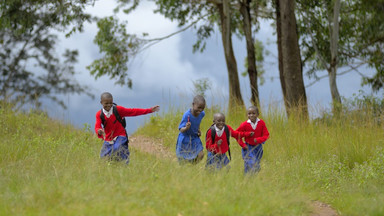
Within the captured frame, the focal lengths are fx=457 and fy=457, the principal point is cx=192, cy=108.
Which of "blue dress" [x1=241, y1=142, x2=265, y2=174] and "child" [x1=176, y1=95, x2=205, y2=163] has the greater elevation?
"child" [x1=176, y1=95, x2=205, y2=163]

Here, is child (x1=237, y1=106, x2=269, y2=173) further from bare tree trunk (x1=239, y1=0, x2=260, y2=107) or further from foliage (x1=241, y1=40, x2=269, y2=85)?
foliage (x1=241, y1=40, x2=269, y2=85)

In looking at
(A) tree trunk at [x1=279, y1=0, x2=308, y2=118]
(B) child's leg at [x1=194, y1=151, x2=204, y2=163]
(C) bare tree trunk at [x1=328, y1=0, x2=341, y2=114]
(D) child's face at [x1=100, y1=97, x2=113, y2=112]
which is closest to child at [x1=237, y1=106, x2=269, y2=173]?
(B) child's leg at [x1=194, y1=151, x2=204, y2=163]

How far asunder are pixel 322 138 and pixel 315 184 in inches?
96.7

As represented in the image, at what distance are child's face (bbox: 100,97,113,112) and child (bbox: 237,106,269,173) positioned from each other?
2.15 m

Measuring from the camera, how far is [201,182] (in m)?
5.91

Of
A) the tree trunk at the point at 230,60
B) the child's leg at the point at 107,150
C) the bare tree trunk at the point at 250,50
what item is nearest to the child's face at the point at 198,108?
the child's leg at the point at 107,150

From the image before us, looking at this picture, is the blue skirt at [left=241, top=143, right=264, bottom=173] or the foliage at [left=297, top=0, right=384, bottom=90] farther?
the foliage at [left=297, top=0, right=384, bottom=90]

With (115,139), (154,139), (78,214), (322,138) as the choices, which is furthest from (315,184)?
(154,139)

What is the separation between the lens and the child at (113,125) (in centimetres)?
749

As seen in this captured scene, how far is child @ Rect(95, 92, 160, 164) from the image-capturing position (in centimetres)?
749

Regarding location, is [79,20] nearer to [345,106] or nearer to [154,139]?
[154,139]

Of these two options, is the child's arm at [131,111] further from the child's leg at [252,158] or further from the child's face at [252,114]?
the child's leg at [252,158]

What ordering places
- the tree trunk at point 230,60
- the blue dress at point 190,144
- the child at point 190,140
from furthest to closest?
the tree trunk at point 230,60 < the blue dress at point 190,144 < the child at point 190,140

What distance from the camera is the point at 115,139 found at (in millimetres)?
7629
